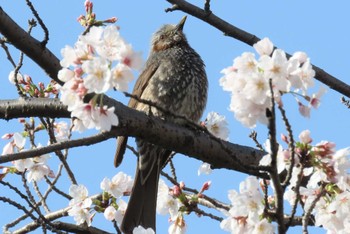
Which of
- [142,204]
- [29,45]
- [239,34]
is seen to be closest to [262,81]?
[29,45]

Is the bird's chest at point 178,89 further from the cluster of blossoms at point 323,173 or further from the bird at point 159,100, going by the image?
the cluster of blossoms at point 323,173

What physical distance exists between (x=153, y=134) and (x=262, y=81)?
135 cm

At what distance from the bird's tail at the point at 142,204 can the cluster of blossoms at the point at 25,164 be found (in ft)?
1.88

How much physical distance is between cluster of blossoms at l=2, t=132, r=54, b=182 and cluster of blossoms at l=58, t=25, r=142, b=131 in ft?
4.89

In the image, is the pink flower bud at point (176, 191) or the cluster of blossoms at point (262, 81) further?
the pink flower bud at point (176, 191)

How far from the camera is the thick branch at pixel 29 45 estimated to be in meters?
3.34

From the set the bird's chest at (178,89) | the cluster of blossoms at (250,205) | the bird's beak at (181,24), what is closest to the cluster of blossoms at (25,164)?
the bird's chest at (178,89)

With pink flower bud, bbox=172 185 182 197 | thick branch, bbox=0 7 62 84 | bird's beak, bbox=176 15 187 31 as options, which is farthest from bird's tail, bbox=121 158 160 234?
bird's beak, bbox=176 15 187 31

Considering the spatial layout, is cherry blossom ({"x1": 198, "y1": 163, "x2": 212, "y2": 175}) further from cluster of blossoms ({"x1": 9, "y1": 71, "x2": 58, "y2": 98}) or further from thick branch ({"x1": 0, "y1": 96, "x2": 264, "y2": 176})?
cluster of blossoms ({"x1": 9, "y1": 71, "x2": 58, "y2": 98})

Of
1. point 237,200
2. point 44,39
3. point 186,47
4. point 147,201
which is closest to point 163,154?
point 147,201

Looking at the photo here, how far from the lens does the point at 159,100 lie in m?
5.23

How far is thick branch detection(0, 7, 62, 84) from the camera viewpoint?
3.34m

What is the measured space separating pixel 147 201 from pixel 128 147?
1.34ft

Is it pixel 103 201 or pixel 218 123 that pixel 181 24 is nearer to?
pixel 218 123
